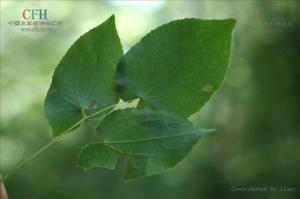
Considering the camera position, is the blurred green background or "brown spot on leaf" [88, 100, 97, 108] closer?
"brown spot on leaf" [88, 100, 97, 108]

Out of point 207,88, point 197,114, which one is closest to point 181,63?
point 207,88

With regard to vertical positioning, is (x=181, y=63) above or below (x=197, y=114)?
above

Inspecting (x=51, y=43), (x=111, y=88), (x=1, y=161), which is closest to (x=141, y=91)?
(x=111, y=88)

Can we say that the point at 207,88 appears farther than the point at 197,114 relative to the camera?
No

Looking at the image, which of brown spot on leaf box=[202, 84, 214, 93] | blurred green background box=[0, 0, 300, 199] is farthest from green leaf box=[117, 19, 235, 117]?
blurred green background box=[0, 0, 300, 199]

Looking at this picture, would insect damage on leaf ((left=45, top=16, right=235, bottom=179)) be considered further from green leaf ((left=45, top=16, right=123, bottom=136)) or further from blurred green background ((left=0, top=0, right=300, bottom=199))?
blurred green background ((left=0, top=0, right=300, bottom=199))

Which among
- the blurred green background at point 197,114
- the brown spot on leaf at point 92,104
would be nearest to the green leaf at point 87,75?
the brown spot on leaf at point 92,104

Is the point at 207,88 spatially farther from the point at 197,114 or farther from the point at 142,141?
the point at 197,114

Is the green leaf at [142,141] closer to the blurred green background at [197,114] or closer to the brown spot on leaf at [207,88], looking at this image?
the brown spot on leaf at [207,88]
